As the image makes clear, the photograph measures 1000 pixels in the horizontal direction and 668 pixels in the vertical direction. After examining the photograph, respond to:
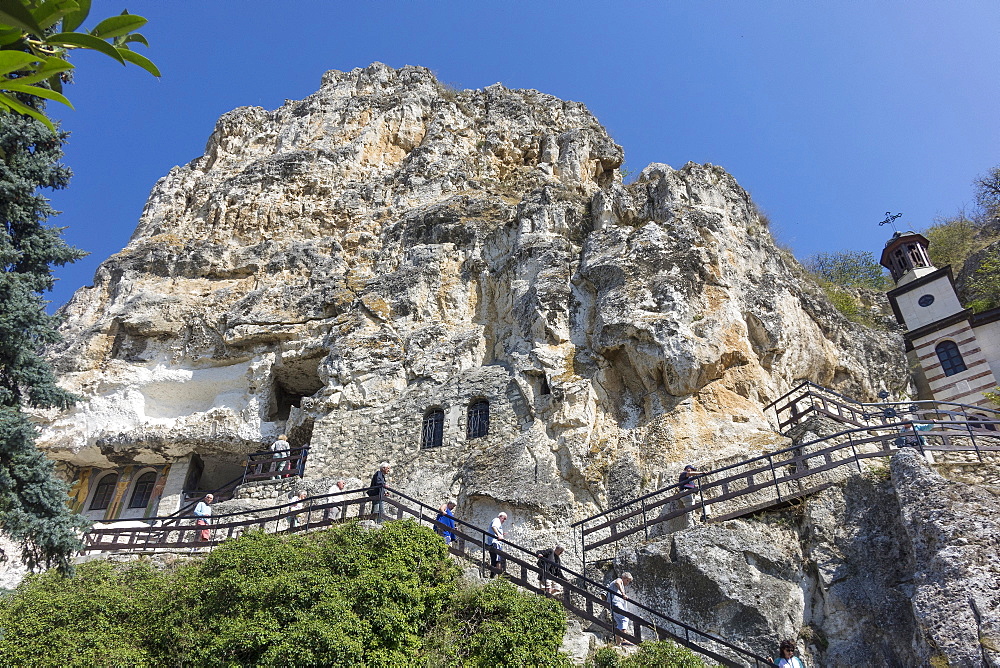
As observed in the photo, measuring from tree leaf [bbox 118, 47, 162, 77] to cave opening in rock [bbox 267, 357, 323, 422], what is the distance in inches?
763

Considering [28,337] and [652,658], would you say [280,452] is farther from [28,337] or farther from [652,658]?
[652,658]

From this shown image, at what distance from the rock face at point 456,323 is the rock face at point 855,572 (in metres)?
2.80

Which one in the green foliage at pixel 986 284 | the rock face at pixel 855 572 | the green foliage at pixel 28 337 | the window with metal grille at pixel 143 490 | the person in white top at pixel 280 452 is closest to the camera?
the rock face at pixel 855 572

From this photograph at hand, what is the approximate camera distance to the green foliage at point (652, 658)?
30.3ft

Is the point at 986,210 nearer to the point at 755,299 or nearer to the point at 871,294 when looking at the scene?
the point at 871,294

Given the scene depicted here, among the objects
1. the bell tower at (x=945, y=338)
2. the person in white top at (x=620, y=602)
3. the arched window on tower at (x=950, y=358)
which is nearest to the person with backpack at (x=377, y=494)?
the person in white top at (x=620, y=602)

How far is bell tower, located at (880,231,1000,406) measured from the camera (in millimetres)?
24234

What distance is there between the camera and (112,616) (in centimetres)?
1049

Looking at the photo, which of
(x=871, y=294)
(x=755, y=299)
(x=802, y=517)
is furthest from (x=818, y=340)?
(x=871, y=294)

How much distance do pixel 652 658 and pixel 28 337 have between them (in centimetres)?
1050

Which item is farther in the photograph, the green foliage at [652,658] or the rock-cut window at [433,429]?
the rock-cut window at [433,429]

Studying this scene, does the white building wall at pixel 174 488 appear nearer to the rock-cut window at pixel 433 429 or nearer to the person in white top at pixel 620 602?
the rock-cut window at pixel 433 429

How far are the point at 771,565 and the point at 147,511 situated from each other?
1877 centimetres

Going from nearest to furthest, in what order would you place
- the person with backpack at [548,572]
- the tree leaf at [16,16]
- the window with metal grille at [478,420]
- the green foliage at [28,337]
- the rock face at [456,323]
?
the tree leaf at [16,16] → the green foliage at [28,337] → the person with backpack at [548,572] → the rock face at [456,323] → the window with metal grille at [478,420]
